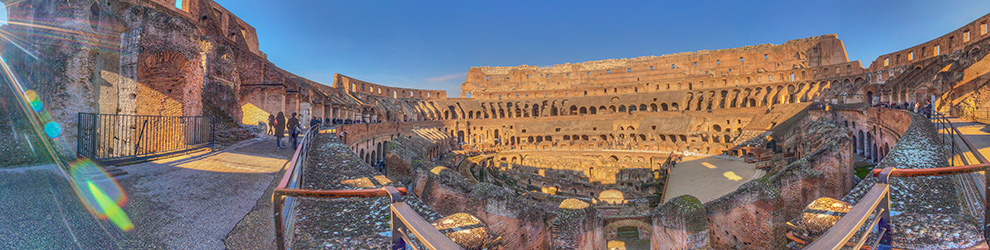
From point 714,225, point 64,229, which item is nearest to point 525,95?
point 714,225

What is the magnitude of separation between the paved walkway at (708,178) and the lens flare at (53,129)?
1728 centimetres

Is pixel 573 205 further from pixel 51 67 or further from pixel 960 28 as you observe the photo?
pixel 960 28

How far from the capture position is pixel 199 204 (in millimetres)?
4062

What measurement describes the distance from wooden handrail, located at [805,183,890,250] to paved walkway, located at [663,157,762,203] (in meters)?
12.5

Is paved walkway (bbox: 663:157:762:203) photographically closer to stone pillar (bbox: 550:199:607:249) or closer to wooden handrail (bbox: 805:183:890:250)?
stone pillar (bbox: 550:199:607:249)

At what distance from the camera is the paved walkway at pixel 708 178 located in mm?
14235

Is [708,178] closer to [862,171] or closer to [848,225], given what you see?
[862,171]

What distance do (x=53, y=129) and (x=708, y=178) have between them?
846 inches

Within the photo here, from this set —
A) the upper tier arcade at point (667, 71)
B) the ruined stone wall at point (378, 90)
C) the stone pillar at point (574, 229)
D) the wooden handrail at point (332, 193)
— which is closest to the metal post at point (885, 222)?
the wooden handrail at point (332, 193)

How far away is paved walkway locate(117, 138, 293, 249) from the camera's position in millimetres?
3205

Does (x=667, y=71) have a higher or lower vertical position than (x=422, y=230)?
higher

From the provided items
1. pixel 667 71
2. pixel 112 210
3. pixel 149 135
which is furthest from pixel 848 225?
pixel 667 71

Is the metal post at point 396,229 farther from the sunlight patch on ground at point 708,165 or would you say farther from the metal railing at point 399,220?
the sunlight patch on ground at point 708,165

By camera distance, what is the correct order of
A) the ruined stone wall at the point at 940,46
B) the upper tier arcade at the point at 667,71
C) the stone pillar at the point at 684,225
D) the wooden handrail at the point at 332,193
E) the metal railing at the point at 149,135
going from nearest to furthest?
the wooden handrail at the point at 332,193 → the metal railing at the point at 149,135 → the stone pillar at the point at 684,225 → the ruined stone wall at the point at 940,46 → the upper tier arcade at the point at 667,71
